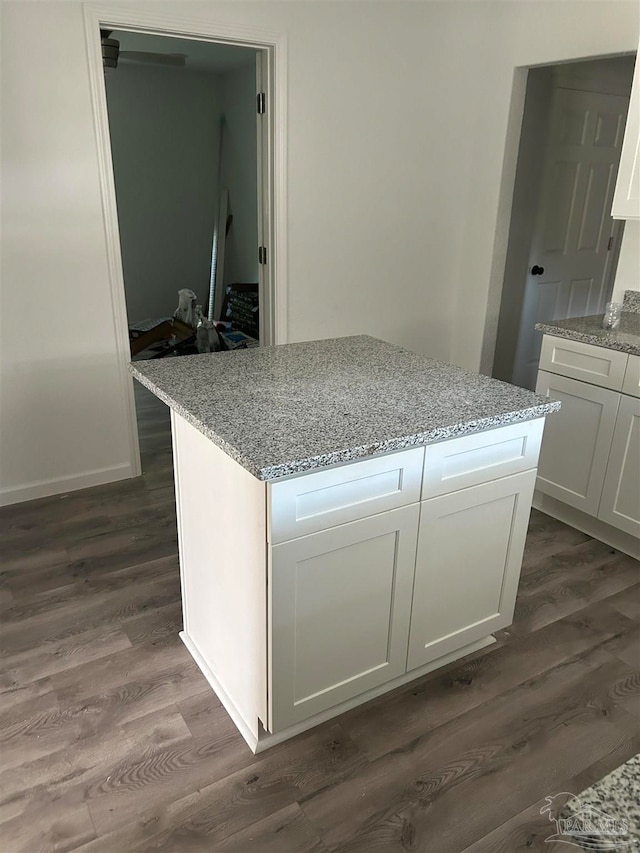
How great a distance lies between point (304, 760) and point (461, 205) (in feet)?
10.9

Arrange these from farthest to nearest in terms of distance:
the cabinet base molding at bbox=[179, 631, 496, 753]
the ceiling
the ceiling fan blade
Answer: the ceiling fan blade < the ceiling < the cabinet base molding at bbox=[179, 631, 496, 753]

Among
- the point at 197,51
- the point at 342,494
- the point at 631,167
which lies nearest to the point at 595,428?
the point at 631,167

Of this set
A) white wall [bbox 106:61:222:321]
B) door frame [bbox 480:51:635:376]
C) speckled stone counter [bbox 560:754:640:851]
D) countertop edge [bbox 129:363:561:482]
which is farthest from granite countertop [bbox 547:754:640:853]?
white wall [bbox 106:61:222:321]

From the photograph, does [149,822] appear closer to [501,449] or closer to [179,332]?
[501,449]

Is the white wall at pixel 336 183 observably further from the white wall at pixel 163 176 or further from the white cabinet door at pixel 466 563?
the white wall at pixel 163 176

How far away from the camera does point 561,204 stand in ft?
13.7

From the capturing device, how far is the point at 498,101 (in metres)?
3.69

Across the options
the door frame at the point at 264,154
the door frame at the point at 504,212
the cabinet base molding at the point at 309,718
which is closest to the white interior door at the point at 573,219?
the door frame at the point at 504,212

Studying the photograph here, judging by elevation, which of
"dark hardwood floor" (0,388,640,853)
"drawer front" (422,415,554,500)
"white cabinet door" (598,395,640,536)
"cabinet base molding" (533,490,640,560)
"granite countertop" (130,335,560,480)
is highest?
"granite countertop" (130,335,560,480)

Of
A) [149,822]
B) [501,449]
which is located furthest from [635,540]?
[149,822]

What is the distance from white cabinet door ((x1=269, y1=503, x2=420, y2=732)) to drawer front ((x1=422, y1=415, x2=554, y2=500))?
111 mm

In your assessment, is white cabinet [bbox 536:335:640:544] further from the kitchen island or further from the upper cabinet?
the kitchen island

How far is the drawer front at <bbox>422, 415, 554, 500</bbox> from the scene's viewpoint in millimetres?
1694

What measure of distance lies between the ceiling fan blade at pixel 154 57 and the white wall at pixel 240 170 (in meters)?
0.51
